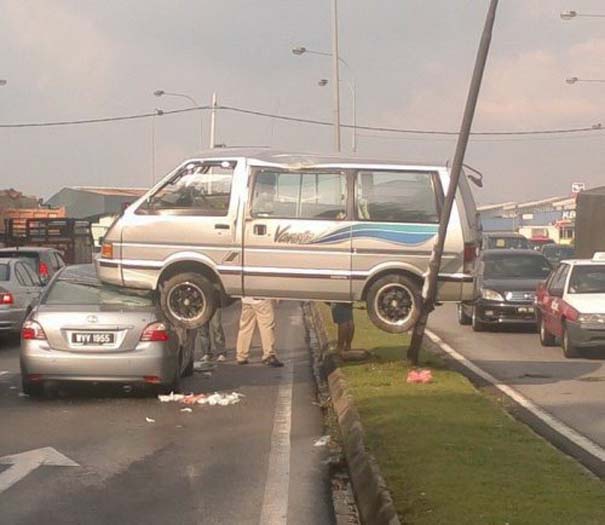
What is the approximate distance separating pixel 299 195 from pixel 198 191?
112 centimetres

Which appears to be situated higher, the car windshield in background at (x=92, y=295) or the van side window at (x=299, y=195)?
the van side window at (x=299, y=195)

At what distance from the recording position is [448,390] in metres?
13.0

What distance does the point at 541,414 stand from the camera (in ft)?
40.5

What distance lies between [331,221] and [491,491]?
5087mm

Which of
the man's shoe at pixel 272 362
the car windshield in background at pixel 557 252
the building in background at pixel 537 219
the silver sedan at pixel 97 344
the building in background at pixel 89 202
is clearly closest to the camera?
the silver sedan at pixel 97 344

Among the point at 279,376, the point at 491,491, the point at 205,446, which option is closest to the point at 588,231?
the point at 279,376

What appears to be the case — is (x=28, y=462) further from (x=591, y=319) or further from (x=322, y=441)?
(x=591, y=319)

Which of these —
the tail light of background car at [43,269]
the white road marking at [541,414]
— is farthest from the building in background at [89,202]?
the white road marking at [541,414]

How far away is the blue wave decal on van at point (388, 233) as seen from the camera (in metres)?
12.0

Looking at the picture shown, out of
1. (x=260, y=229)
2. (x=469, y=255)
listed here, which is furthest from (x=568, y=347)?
(x=260, y=229)

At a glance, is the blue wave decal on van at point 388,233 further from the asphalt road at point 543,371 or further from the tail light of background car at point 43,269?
the tail light of background car at point 43,269

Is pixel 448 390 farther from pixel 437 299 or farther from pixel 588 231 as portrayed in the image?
pixel 588 231

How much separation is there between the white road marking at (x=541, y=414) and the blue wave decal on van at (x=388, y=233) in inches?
95.5

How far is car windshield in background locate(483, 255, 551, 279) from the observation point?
25.3 m
